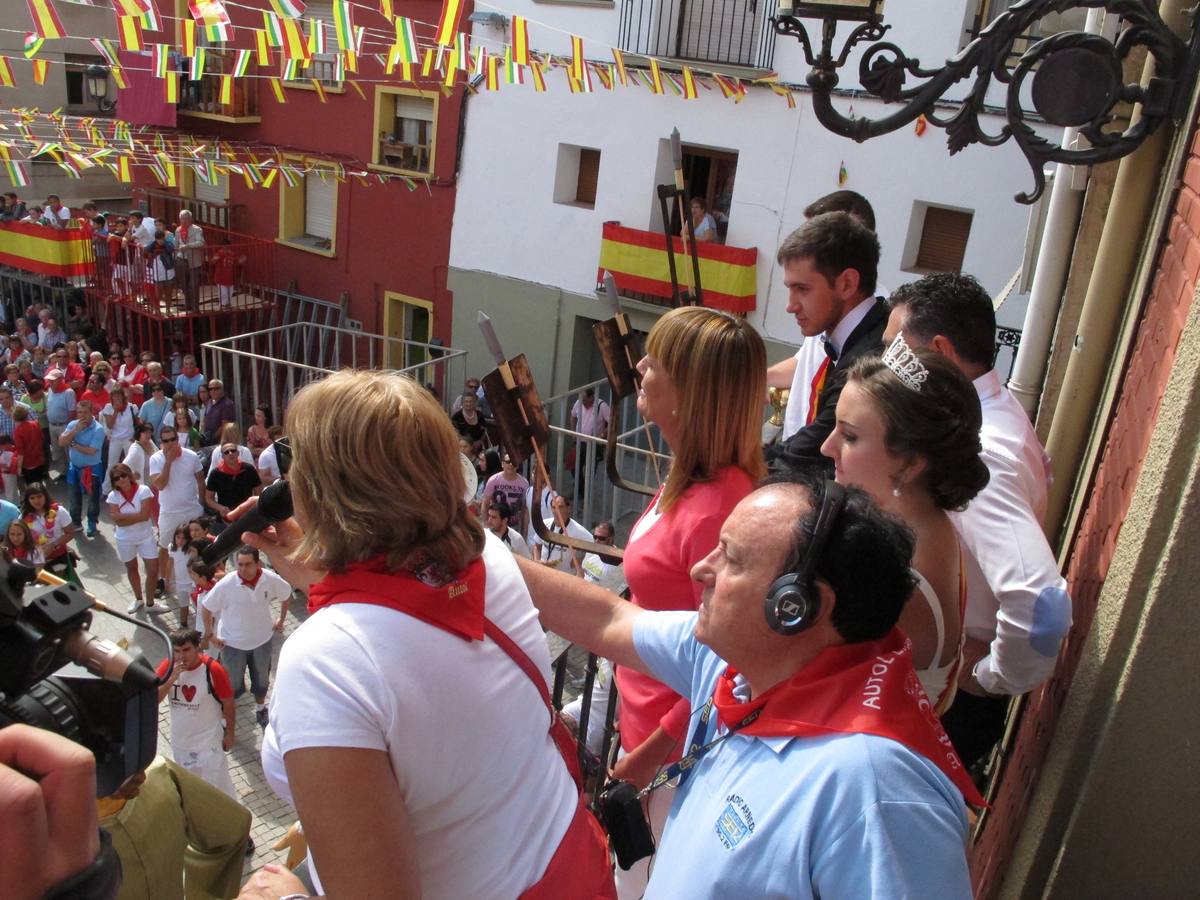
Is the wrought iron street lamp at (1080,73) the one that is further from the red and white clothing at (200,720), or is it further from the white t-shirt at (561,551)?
the white t-shirt at (561,551)

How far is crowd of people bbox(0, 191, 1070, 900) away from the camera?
4.35ft

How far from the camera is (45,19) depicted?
642 cm

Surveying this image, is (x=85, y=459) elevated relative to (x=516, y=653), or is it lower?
lower

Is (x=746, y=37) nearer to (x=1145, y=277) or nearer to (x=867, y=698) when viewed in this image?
(x=1145, y=277)

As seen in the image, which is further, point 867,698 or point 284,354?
point 284,354

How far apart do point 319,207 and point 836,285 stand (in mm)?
15734

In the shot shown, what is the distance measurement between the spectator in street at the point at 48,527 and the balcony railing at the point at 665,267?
765cm

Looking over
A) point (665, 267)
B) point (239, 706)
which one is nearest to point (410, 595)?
point (239, 706)

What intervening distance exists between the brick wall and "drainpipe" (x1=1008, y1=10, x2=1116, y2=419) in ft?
5.53

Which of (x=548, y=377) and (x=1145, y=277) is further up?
(x=1145, y=277)

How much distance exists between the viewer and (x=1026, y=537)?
2172 mm

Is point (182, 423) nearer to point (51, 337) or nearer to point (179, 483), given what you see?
point (179, 483)

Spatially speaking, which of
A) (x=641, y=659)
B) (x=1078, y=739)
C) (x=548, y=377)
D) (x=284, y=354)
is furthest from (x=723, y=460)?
(x=284, y=354)

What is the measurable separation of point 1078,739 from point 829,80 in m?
2.11
